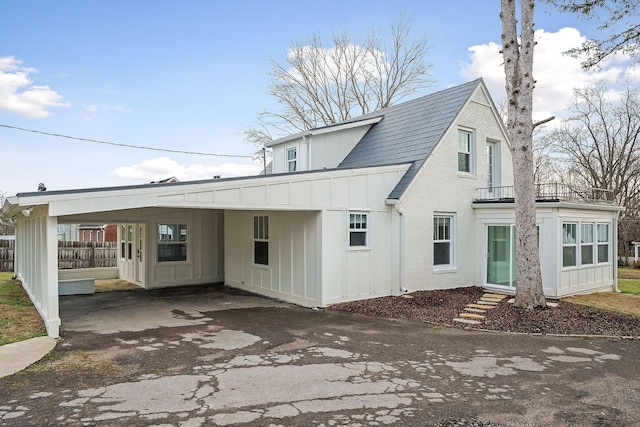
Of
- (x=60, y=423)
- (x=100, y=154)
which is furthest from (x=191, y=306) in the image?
(x=100, y=154)

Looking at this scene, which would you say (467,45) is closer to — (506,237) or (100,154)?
(506,237)

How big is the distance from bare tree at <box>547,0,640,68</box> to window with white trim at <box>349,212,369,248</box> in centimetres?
661

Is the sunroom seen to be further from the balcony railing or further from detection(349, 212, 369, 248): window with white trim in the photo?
detection(349, 212, 369, 248): window with white trim

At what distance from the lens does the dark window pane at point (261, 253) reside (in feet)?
41.5

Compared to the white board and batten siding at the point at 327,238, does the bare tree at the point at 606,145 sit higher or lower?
higher

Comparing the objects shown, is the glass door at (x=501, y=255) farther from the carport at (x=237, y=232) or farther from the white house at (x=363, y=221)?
the carport at (x=237, y=232)

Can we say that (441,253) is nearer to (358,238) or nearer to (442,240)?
(442,240)

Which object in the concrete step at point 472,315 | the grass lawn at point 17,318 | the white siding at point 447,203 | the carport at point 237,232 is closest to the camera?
the grass lawn at point 17,318

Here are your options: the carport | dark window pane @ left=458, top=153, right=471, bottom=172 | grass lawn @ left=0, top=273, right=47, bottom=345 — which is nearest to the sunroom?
dark window pane @ left=458, top=153, right=471, bottom=172

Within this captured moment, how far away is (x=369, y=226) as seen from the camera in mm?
11398

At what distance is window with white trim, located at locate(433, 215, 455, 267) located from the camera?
12.9 metres

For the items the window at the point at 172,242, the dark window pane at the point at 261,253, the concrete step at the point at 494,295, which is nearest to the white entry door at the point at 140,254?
the window at the point at 172,242

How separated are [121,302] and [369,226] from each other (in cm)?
699

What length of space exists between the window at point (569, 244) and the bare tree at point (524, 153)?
2.72 m
